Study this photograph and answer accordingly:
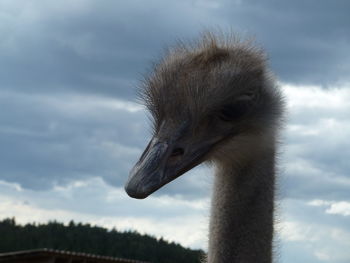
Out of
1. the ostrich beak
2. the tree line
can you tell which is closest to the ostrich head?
the ostrich beak

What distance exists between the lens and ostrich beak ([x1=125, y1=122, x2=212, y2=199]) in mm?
2936

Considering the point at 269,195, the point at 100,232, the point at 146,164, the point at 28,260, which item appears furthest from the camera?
the point at 100,232

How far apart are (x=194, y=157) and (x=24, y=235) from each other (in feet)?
93.3

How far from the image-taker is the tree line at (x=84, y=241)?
88.5 ft

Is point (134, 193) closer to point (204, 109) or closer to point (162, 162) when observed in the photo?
point (162, 162)

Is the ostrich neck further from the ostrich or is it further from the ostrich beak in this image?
the ostrich beak

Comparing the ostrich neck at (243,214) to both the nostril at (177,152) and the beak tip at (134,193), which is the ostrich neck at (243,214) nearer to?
the nostril at (177,152)

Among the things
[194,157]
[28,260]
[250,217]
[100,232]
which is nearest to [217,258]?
[250,217]

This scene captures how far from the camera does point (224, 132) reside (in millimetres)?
3395

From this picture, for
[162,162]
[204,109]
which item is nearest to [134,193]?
[162,162]

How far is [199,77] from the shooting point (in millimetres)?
3363

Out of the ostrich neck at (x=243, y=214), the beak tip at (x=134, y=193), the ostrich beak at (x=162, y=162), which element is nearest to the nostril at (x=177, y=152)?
the ostrich beak at (x=162, y=162)

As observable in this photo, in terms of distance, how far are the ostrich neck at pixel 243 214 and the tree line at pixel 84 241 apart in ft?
75.0

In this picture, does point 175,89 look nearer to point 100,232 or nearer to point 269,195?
point 269,195
